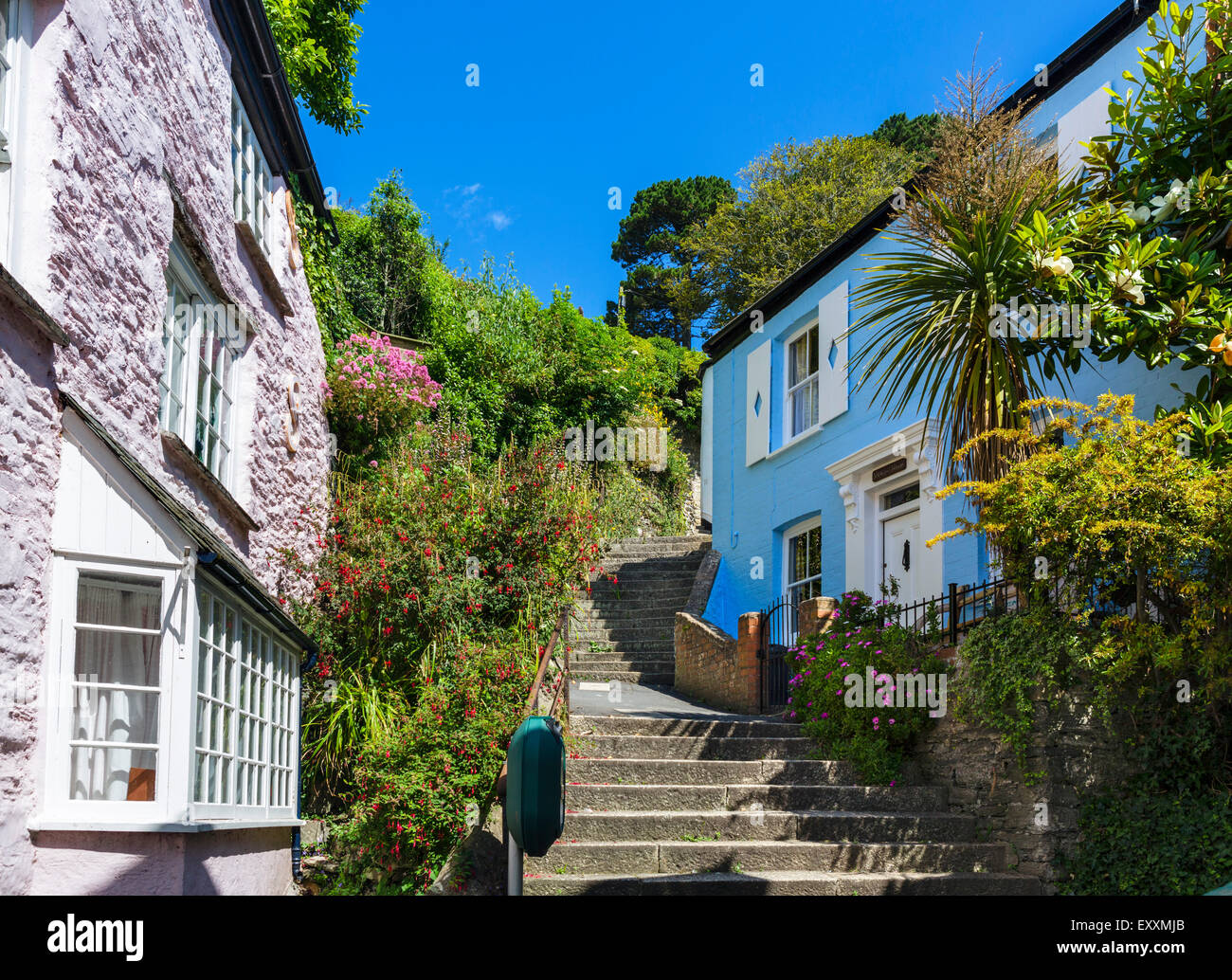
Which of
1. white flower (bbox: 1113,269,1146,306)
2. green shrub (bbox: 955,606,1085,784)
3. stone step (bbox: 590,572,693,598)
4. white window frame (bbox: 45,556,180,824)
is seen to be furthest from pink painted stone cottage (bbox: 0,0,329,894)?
stone step (bbox: 590,572,693,598)

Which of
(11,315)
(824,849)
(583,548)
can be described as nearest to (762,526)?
(583,548)

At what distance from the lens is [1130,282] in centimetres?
726

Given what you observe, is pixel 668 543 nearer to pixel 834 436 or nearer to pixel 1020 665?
pixel 834 436

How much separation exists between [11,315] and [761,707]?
28.1ft

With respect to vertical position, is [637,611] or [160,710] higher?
[637,611]

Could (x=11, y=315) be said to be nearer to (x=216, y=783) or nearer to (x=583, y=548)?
(x=216, y=783)

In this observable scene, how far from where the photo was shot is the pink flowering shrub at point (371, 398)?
11445 millimetres

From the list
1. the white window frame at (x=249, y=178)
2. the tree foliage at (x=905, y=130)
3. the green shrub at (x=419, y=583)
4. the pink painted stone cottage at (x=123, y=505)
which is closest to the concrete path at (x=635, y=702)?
the green shrub at (x=419, y=583)

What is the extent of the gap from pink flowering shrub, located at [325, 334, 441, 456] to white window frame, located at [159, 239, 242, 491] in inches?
106

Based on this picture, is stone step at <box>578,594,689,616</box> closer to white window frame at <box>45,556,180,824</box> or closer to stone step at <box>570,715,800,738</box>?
stone step at <box>570,715,800,738</box>

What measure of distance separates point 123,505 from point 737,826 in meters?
4.76

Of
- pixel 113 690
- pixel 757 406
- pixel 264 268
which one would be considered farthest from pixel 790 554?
pixel 113 690

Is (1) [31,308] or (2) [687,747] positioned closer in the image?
(1) [31,308]

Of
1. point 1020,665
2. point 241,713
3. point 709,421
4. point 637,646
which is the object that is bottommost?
point 241,713
